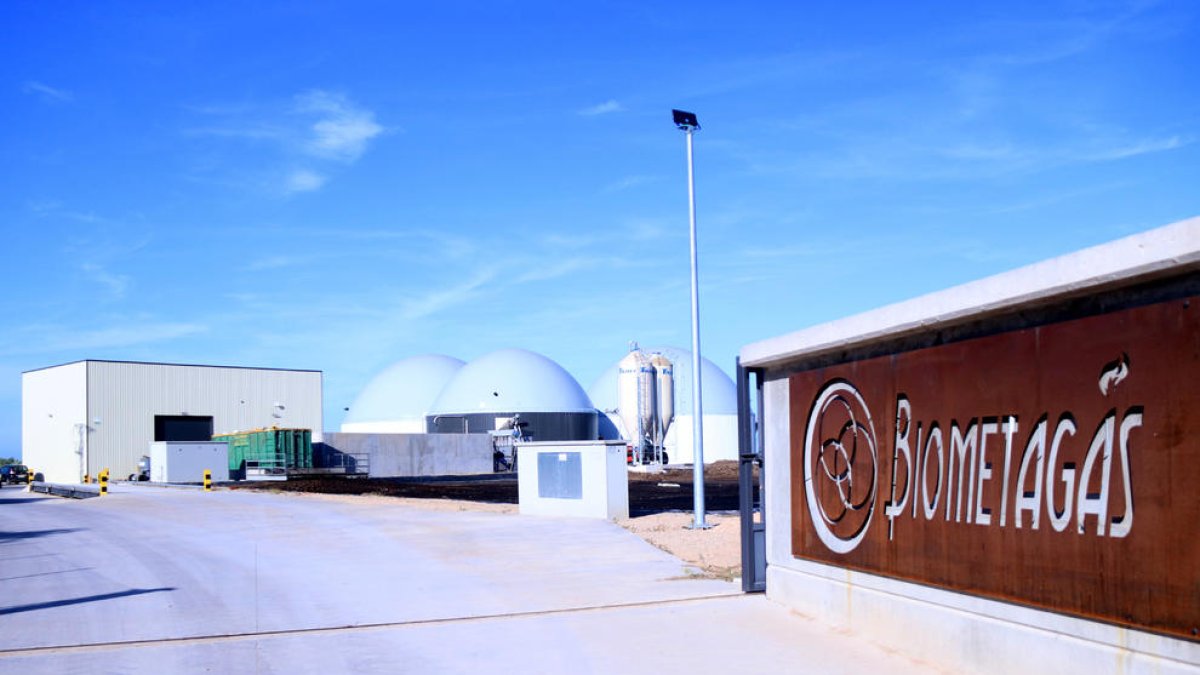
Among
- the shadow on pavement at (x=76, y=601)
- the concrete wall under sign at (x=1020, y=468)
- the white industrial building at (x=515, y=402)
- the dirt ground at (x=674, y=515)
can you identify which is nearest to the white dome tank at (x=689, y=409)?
the white industrial building at (x=515, y=402)

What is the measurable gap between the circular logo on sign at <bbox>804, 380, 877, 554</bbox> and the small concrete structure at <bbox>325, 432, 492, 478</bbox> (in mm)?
59571

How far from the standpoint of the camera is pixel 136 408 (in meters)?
64.7

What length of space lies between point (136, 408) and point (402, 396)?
2762cm

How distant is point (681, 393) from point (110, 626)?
6596 cm

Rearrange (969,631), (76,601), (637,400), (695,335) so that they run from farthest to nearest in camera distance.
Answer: (637,400)
(695,335)
(76,601)
(969,631)

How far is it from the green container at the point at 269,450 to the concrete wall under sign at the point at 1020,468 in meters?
53.4

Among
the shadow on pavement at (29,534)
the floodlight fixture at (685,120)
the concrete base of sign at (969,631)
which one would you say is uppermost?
the floodlight fixture at (685,120)

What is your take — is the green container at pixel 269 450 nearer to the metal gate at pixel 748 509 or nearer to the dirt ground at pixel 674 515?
the dirt ground at pixel 674 515

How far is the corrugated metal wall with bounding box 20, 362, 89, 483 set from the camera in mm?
63312

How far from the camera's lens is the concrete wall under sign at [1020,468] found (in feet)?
21.8

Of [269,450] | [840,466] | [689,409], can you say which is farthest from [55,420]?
[840,466]

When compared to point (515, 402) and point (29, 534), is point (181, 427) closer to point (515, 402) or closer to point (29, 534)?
point (515, 402)

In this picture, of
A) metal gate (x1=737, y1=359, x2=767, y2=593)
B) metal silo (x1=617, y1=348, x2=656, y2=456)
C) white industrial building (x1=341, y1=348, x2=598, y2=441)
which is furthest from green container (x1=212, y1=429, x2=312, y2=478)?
Result: metal gate (x1=737, y1=359, x2=767, y2=593)

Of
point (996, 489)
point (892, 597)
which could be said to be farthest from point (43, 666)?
point (996, 489)
